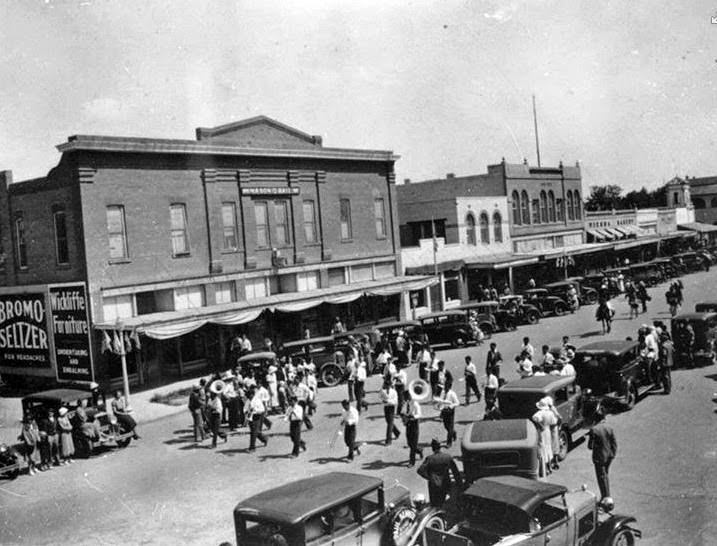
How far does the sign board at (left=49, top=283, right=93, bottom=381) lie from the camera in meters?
23.2

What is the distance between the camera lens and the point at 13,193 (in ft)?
88.7

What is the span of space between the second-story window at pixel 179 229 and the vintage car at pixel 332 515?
19327mm

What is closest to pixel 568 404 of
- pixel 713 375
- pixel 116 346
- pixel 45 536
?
pixel 713 375

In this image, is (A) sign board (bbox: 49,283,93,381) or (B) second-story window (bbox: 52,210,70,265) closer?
(A) sign board (bbox: 49,283,93,381)

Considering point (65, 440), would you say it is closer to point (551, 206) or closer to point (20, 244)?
Answer: point (20, 244)

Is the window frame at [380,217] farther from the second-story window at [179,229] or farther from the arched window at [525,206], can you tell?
the arched window at [525,206]

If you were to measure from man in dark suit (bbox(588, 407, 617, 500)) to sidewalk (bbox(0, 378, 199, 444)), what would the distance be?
14300 millimetres

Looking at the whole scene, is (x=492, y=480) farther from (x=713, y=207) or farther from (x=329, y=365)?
(x=713, y=207)

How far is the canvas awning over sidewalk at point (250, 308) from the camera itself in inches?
946

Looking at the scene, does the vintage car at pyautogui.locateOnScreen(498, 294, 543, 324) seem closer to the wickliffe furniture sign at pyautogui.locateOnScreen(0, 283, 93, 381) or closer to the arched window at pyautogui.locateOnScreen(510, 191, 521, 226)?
the arched window at pyautogui.locateOnScreen(510, 191, 521, 226)

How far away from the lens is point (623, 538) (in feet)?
30.1

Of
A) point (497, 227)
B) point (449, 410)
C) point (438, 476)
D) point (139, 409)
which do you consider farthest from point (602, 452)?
point (497, 227)

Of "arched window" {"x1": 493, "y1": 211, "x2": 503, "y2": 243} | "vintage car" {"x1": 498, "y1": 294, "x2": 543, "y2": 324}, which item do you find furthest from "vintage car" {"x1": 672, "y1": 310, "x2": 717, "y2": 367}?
"arched window" {"x1": 493, "y1": 211, "x2": 503, "y2": 243}

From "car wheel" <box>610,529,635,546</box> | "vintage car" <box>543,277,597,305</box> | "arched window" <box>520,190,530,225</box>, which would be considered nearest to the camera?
"car wheel" <box>610,529,635,546</box>
